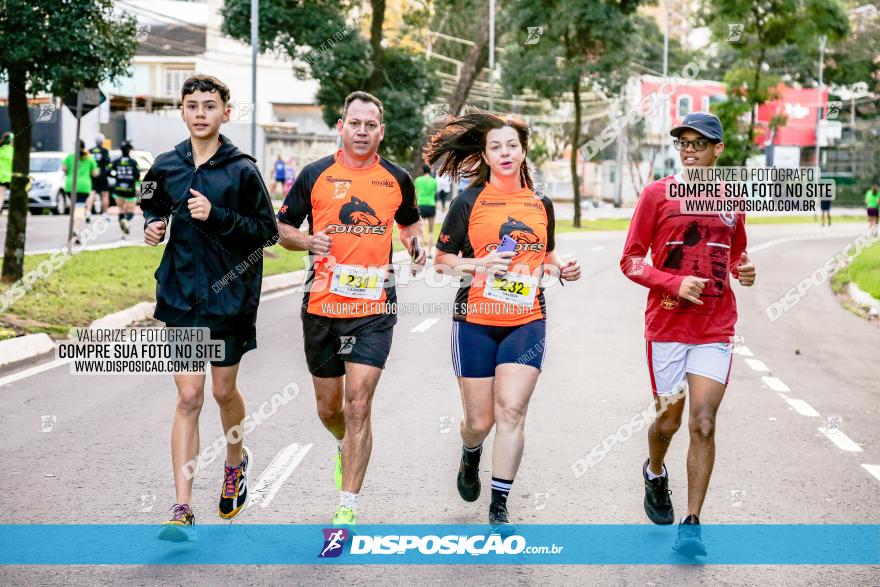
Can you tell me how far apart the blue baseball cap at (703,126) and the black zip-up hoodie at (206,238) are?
205 centimetres

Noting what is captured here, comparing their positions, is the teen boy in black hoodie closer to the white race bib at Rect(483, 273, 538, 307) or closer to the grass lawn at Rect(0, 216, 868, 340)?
the white race bib at Rect(483, 273, 538, 307)

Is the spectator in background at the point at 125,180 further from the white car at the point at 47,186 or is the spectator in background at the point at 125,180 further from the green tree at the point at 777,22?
the green tree at the point at 777,22

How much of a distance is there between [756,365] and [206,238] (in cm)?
809

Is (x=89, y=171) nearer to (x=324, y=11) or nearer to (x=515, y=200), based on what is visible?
(x=324, y=11)

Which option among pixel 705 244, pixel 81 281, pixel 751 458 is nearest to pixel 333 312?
pixel 705 244

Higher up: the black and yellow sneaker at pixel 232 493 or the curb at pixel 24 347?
the black and yellow sneaker at pixel 232 493

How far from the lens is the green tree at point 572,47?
42062 millimetres

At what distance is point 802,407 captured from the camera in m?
10.2

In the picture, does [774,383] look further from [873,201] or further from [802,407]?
[873,201]

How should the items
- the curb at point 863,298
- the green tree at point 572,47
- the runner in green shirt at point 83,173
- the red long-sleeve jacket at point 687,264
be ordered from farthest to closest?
the green tree at point 572,47
the runner in green shirt at point 83,173
the curb at point 863,298
the red long-sleeve jacket at point 687,264

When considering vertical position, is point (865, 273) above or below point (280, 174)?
below

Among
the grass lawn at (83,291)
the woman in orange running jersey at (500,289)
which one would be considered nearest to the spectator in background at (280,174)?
the grass lawn at (83,291)

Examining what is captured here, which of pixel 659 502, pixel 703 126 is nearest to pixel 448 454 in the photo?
pixel 659 502

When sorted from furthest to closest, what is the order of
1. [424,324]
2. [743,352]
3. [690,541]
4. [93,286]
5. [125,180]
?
[125,180], [93,286], [424,324], [743,352], [690,541]
